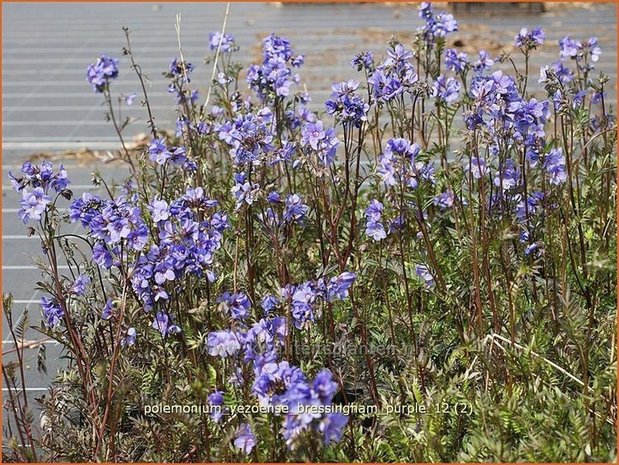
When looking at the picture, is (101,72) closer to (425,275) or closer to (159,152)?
(159,152)

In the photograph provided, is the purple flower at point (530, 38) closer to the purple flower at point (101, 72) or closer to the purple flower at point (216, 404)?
the purple flower at point (101, 72)

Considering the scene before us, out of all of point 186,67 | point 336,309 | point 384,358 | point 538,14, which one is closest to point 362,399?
point 384,358

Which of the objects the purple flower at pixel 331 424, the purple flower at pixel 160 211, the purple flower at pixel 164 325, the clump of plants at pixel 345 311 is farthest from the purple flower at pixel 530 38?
the purple flower at pixel 331 424

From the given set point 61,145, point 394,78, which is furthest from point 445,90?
point 61,145

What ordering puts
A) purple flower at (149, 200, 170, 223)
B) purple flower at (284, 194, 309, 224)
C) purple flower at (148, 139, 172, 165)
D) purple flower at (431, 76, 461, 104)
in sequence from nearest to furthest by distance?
purple flower at (149, 200, 170, 223) → purple flower at (284, 194, 309, 224) → purple flower at (148, 139, 172, 165) → purple flower at (431, 76, 461, 104)

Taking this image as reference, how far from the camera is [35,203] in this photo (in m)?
2.34

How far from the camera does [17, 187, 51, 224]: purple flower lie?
2.32 meters

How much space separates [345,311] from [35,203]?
922 millimetres

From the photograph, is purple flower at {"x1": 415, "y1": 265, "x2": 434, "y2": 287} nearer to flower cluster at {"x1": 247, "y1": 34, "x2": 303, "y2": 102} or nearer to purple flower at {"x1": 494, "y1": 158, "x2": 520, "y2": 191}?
purple flower at {"x1": 494, "y1": 158, "x2": 520, "y2": 191}

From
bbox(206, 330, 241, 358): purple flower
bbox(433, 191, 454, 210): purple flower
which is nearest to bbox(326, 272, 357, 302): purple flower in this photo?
bbox(206, 330, 241, 358): purple flower

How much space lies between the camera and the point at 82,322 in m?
2.49

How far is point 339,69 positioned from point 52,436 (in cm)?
429

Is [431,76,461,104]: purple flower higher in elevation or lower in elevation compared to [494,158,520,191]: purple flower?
higher

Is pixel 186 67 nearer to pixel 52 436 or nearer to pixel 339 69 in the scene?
pixel 52 436
